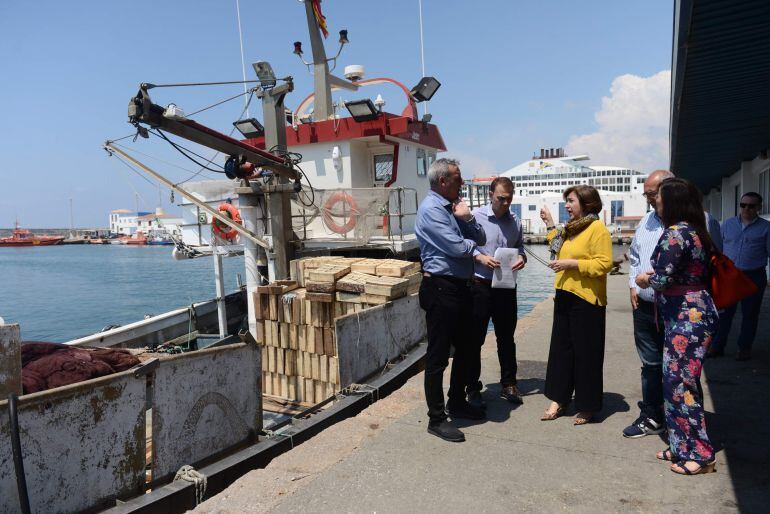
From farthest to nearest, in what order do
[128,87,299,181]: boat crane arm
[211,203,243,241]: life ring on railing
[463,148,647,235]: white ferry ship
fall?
[463,148,647,235]: white ferry ship, [211,203,243,241]: life ring on railing, [128,87,299,181]: boat crane arm

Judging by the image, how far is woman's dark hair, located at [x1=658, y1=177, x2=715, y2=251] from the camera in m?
3.31

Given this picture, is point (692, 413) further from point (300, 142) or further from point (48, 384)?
point (300, 142)

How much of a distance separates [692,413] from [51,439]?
156 inches

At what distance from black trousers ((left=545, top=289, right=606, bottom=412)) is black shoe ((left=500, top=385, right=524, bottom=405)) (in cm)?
46

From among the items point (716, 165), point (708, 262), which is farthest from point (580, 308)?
point (716, 165)

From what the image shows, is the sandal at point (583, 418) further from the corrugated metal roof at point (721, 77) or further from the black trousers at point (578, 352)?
the corrugated metal roof at point (721, 77)

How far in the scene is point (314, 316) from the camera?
273 inches

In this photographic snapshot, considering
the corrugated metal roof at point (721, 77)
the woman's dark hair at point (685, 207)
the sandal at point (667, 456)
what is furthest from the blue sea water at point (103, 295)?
the woman's dark hair at point (685, 207)

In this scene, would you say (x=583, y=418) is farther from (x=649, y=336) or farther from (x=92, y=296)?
(x=92, y=296)

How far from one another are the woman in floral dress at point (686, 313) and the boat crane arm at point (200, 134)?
695 centimetres

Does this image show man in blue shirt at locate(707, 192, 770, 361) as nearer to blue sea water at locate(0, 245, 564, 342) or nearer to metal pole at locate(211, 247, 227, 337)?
metal pole at locate(211, 247, 227, 337)

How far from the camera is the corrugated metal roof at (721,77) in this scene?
13.8 feet

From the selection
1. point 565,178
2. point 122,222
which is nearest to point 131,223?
point 122,222

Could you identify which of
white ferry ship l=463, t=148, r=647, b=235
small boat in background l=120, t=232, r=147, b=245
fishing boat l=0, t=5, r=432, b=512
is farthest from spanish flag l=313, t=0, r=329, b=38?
small boat in background l=120, t=232, r=147, b=245
